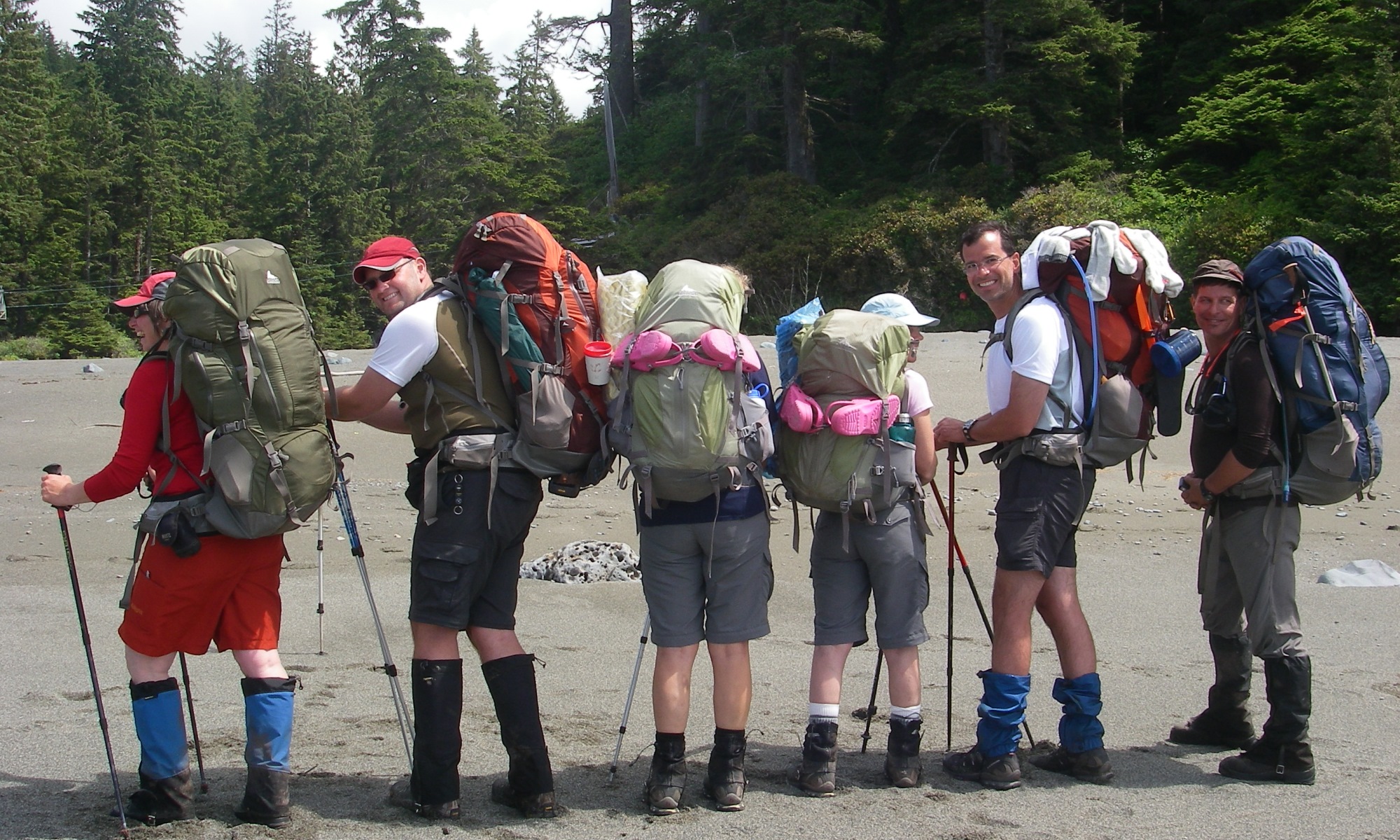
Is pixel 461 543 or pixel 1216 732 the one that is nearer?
pixel 461 543

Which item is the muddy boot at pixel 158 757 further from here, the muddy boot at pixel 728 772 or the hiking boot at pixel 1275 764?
the hiking boot at pixel 1275 764

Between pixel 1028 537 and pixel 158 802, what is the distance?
306 centimetres

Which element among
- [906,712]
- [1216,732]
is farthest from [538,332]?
[1216,732]

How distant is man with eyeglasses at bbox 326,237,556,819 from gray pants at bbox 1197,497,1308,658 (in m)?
2.64

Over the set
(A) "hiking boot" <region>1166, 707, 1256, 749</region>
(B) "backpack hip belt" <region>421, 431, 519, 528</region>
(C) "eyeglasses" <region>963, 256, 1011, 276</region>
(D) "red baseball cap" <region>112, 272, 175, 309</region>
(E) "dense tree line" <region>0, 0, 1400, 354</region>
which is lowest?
(A) "hiking boot" <region>1166, 707, 1256, 749</region>

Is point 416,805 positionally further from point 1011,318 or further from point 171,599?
point 1011,318

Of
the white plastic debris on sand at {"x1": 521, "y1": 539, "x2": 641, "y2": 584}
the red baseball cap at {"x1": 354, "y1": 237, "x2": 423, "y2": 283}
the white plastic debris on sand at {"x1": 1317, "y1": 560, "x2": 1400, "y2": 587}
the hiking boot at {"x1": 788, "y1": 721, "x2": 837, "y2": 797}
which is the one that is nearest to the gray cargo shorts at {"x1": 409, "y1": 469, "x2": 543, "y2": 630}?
the red baseball cap at {"x1": 354, "y1": 237, "x2": 423, "y2": 283}

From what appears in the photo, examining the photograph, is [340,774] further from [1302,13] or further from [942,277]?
[1302,13]

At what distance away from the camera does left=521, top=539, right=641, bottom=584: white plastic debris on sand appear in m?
7.68

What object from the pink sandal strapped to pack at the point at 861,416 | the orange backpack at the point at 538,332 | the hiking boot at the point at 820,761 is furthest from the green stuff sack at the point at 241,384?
the hiking boot at the point at 820,761

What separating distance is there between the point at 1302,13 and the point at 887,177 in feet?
32.7

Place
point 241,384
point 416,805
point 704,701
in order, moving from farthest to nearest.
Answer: point 704,701 < point 416,805 < point 241,384

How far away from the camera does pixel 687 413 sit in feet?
12.0

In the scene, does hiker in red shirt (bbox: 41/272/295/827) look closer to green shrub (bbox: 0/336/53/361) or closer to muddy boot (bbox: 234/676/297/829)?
muddy boot (bbox: 234/676/297/829)
